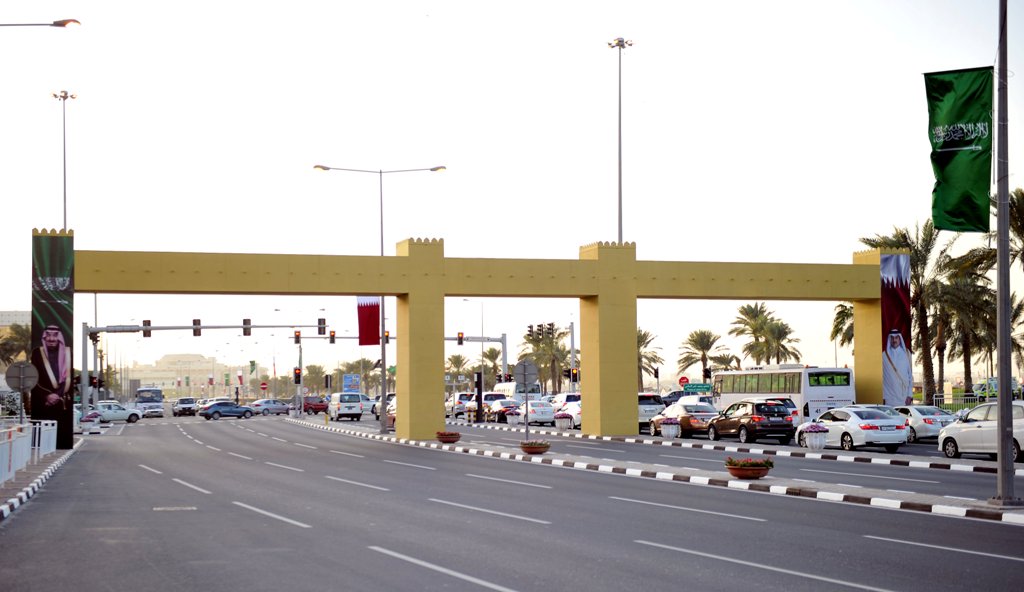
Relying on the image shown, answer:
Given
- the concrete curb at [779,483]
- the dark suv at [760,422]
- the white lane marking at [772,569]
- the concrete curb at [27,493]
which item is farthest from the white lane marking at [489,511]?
the dark suv at [760,422]

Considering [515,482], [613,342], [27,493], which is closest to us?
[27,493]

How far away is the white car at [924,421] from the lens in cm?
3766

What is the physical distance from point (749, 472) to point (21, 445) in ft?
55.4

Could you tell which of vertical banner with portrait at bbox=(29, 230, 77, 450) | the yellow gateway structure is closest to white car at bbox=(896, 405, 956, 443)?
the yellow gateway structure

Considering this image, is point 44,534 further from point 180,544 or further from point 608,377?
point 608,377

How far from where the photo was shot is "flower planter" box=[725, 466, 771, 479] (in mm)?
22016

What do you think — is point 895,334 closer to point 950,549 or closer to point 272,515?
point 950,549

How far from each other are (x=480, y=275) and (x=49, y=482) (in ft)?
63.8

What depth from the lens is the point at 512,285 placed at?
4106 centimetres

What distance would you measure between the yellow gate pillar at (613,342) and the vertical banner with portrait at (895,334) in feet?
34.1

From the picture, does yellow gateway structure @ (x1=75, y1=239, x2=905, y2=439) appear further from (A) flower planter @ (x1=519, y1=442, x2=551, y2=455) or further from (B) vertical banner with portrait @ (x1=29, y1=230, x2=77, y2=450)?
(A) flower planter @ (x1=519, y1=442, x2=551, y2=455)

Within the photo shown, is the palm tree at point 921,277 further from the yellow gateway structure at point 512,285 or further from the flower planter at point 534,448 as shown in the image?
the flower planter at point 534,448

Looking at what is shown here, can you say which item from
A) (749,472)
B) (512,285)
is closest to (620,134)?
(512,285)

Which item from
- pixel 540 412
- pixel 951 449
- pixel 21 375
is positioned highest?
pixel 21 375
